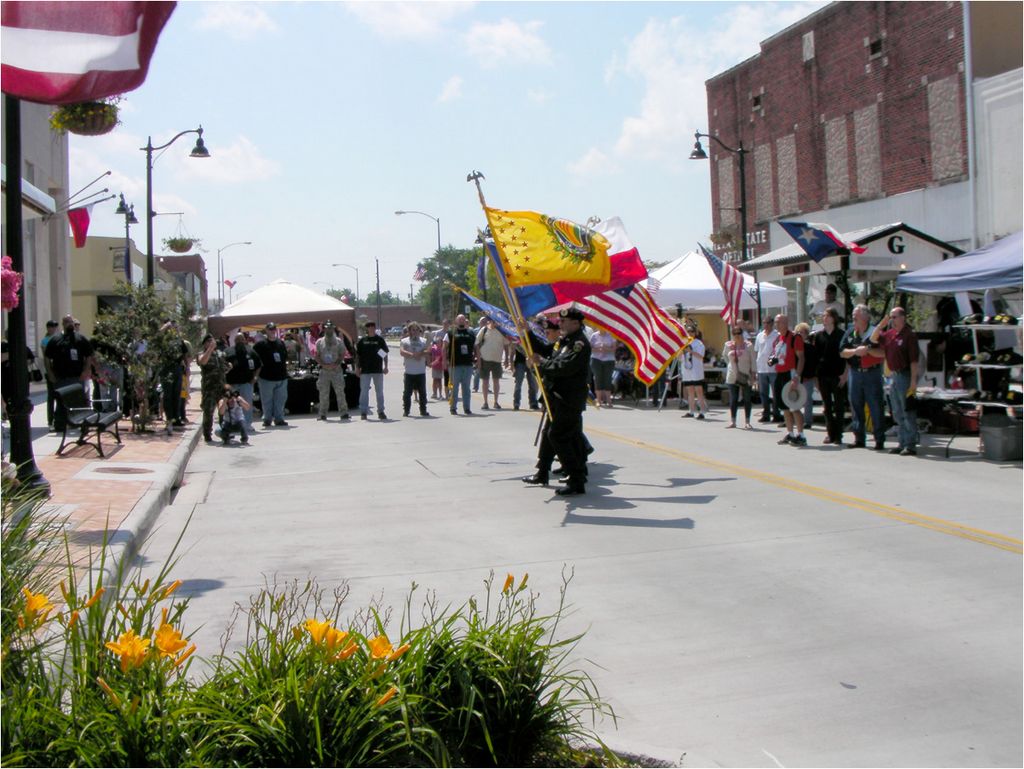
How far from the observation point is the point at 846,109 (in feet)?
110

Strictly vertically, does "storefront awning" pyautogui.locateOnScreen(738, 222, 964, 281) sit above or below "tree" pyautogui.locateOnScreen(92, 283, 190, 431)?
above

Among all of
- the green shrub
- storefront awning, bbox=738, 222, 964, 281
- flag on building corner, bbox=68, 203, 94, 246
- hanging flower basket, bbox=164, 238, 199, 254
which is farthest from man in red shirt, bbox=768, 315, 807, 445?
hanging flower basket, bbox=164, 238, 199, 254

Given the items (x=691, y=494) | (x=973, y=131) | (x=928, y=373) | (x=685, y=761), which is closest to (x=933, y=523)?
(x=691, y=494)

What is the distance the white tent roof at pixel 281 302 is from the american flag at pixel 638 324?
534 inches

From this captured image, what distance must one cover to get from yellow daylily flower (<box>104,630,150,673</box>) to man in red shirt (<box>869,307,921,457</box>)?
1211 cm

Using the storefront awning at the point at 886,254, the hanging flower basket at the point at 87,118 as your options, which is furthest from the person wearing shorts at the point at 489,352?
the hanging flower basket at the point at 87,118

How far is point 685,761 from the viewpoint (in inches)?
172

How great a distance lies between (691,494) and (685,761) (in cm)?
699

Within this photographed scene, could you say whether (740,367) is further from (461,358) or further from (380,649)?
(380,649)

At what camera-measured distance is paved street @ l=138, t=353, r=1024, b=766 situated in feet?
16.4

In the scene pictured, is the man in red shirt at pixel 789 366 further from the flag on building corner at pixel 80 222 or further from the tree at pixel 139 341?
the flag on building corner at pixel 80 222

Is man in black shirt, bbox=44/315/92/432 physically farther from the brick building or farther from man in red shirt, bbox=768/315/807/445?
the brick building

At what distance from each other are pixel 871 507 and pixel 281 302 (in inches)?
724

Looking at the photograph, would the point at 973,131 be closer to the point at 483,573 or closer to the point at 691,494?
the point at 691,494
